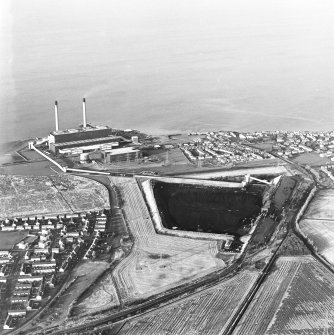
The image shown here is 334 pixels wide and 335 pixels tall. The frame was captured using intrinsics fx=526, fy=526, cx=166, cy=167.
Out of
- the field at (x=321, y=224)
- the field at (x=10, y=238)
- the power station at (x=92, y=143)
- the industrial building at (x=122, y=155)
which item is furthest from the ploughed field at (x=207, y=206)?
the field at (x=10, y=238)

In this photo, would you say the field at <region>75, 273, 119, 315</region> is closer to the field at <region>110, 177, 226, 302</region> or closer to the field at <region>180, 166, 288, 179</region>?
the field at <region>110, 177, 226, 302</region>

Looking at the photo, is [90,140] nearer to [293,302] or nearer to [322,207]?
[322,207]

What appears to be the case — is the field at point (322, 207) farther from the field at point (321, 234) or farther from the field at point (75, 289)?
the field at point (75, 289)

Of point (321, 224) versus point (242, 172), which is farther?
point (242, 172)

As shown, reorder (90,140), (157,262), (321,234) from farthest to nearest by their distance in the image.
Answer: (90,140), (321,234), (157,262)

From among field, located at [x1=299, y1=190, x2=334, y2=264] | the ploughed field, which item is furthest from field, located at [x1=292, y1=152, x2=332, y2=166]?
the ploughed field

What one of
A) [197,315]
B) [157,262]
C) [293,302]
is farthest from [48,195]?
[293,302]
